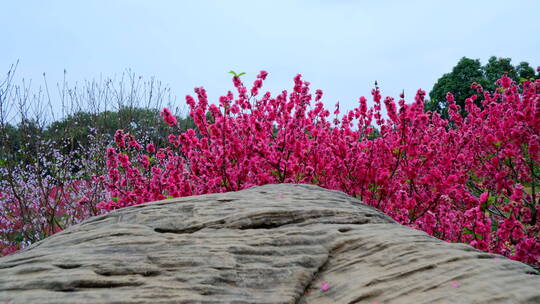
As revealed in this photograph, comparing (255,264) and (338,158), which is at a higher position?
(338,158)

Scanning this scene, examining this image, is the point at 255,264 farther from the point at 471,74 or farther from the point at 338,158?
the point at 471,74

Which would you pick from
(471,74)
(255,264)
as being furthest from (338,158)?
(471,74)

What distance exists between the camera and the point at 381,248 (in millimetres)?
2381

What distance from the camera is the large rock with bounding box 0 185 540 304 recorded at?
6.34 feet

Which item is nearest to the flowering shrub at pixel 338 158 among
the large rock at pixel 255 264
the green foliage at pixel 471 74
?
the large rock at pixel 255 264

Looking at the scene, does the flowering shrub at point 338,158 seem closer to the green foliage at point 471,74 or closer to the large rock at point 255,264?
→ the large rock at point 255,264

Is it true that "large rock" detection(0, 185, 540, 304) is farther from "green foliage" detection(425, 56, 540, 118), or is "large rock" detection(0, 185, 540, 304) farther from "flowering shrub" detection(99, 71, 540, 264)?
"green foliage" detection(425, 56, 540, 118)

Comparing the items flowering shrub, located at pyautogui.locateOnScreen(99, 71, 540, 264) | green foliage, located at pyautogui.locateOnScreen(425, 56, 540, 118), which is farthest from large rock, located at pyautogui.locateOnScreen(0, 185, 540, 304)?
green foliage, located at pyautogui.locateOnScreen(425, 56, 540, 118)

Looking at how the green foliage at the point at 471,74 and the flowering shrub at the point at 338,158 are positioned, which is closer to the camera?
the flowering shrub at the point at 338,158

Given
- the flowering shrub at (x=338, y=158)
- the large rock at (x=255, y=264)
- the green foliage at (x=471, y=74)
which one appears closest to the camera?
the large rock at (x=255, y=264)

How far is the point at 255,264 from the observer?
226 cm

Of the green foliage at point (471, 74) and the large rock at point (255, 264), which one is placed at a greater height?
the green foliage at point (471, 74)

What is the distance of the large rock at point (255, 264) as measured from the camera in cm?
193

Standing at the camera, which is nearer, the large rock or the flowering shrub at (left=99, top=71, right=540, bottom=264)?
the large rock
